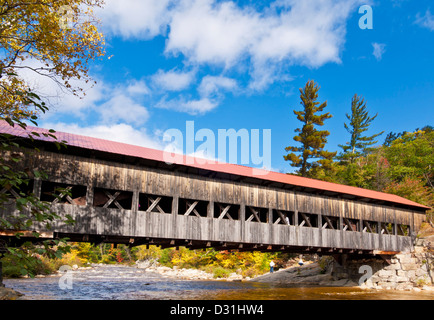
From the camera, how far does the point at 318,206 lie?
17.5m

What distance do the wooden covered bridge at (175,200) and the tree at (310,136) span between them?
15.9 meters

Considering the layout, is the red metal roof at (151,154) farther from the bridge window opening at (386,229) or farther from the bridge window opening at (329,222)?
the bridge window opening at (386,229)

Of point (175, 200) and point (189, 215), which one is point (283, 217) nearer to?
point (189, 215)

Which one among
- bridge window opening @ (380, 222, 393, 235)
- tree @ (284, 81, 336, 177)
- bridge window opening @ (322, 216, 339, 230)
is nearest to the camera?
bridge window opening @ (322, 216, 339, 230)

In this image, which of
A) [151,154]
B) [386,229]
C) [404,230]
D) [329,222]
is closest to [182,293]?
[151,154]

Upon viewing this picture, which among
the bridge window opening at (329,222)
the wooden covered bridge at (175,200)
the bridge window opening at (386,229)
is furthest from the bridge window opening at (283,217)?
the bridge window opening at (386,229)

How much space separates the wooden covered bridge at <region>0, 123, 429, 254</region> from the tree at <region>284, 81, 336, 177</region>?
15.9 metres

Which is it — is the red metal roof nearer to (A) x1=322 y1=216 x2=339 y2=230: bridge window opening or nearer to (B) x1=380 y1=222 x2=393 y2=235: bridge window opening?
(A) x1=322 y1=216 x2=339 y2=230: bridge window opening

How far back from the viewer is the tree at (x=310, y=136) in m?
35.2

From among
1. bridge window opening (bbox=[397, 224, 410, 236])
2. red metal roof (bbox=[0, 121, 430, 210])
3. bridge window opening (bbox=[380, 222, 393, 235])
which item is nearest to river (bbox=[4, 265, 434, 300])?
bridge window opening (bbox=[380, 222, 393, 235])

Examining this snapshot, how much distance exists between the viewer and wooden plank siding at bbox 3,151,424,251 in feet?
39.2
